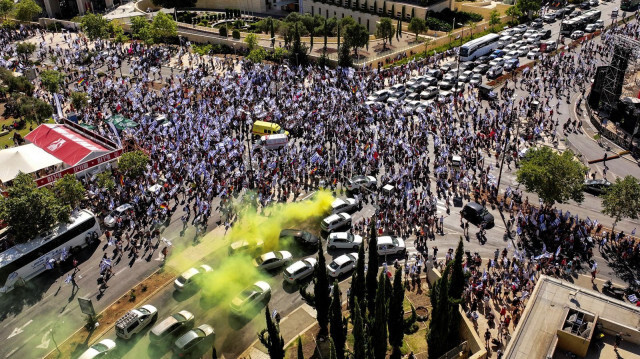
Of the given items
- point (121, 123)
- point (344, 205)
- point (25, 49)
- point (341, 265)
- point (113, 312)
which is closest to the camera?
point (113, 312)

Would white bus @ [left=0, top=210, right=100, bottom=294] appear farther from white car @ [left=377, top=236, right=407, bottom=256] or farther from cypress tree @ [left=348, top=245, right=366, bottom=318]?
cypress tree @ [left=348, top=245, right=366, bottom=318]

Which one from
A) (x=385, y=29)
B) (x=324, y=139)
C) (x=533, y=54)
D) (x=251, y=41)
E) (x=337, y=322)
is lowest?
(x=324, y=139)

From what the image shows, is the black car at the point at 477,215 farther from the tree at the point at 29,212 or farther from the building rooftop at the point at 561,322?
the tree at the point at 29,212

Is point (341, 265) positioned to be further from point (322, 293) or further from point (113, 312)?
point (113, 312)

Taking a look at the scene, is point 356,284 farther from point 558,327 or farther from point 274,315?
point 558,327

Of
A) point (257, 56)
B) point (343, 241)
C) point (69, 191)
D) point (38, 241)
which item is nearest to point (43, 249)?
point (38, 241)

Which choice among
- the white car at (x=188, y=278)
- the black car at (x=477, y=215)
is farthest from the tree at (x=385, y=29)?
the white car at (x=188, y=278)
